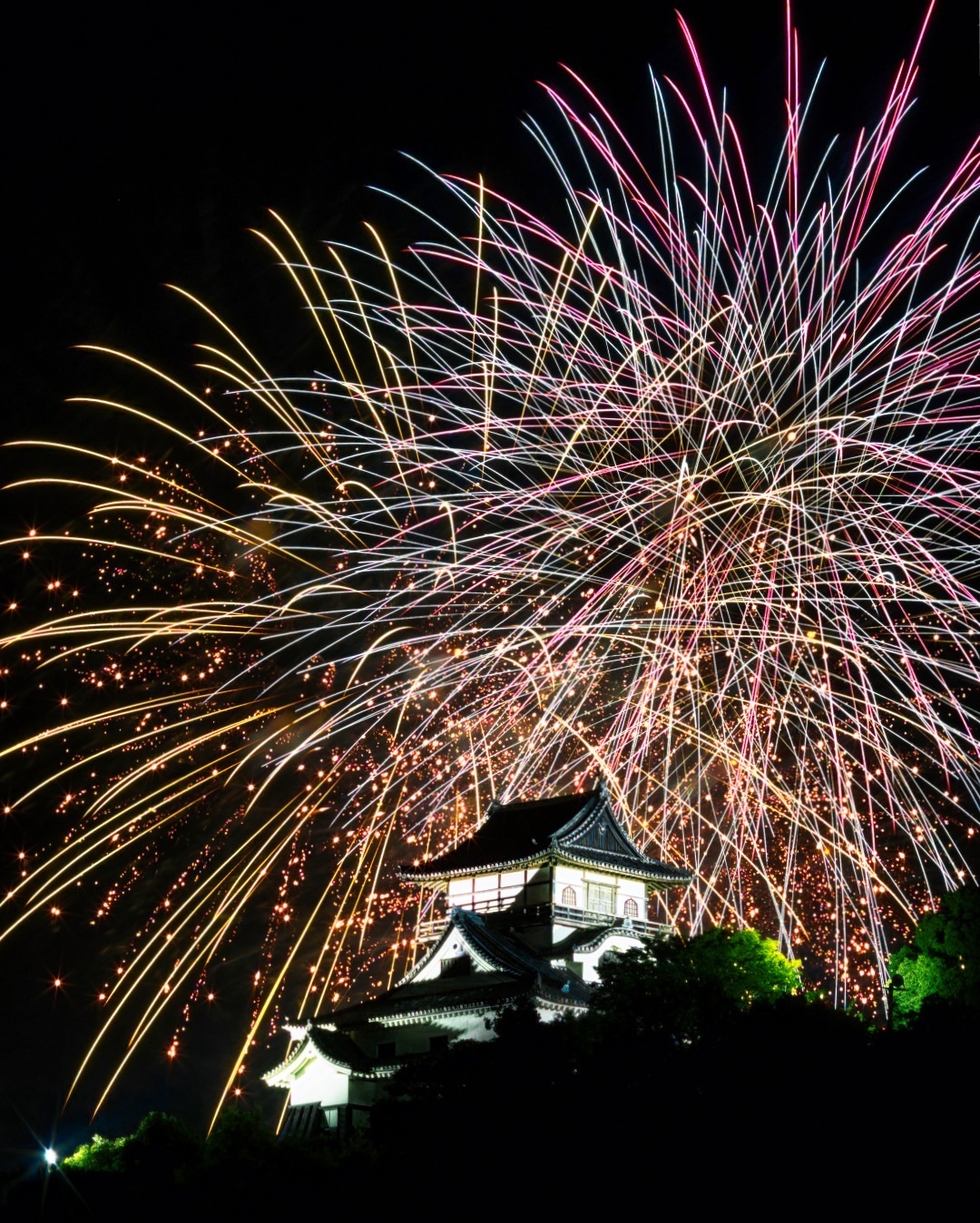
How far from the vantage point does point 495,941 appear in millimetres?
36406

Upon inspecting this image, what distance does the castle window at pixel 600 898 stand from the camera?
39.7 meters

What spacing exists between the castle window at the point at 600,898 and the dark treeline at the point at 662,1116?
38.4ft

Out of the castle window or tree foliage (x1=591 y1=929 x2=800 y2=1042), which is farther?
the castle window

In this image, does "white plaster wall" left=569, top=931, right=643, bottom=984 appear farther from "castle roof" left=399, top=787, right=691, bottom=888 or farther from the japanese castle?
"castle roof" left=399, top=787, right=691, bottom=888

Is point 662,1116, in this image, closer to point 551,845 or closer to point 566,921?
point 551,845

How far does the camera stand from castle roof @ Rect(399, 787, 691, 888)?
1532 inches

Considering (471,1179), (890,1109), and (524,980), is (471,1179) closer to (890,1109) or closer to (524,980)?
(890,1109)

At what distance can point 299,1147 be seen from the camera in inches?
1025

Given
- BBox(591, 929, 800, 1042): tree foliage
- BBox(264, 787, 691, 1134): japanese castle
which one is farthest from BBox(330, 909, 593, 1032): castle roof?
BBox(591, 929, 800, 1042): tree foliage

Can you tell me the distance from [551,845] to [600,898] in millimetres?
3009

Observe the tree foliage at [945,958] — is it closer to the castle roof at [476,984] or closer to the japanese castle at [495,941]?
the japanese castle at [495,941]

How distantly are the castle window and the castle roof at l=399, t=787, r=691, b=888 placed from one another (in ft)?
2.38

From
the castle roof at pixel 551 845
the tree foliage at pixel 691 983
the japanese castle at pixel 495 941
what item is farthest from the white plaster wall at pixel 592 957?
the tree foliage at pixel 691 983

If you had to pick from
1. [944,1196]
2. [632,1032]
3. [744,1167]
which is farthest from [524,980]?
[944,1196]
